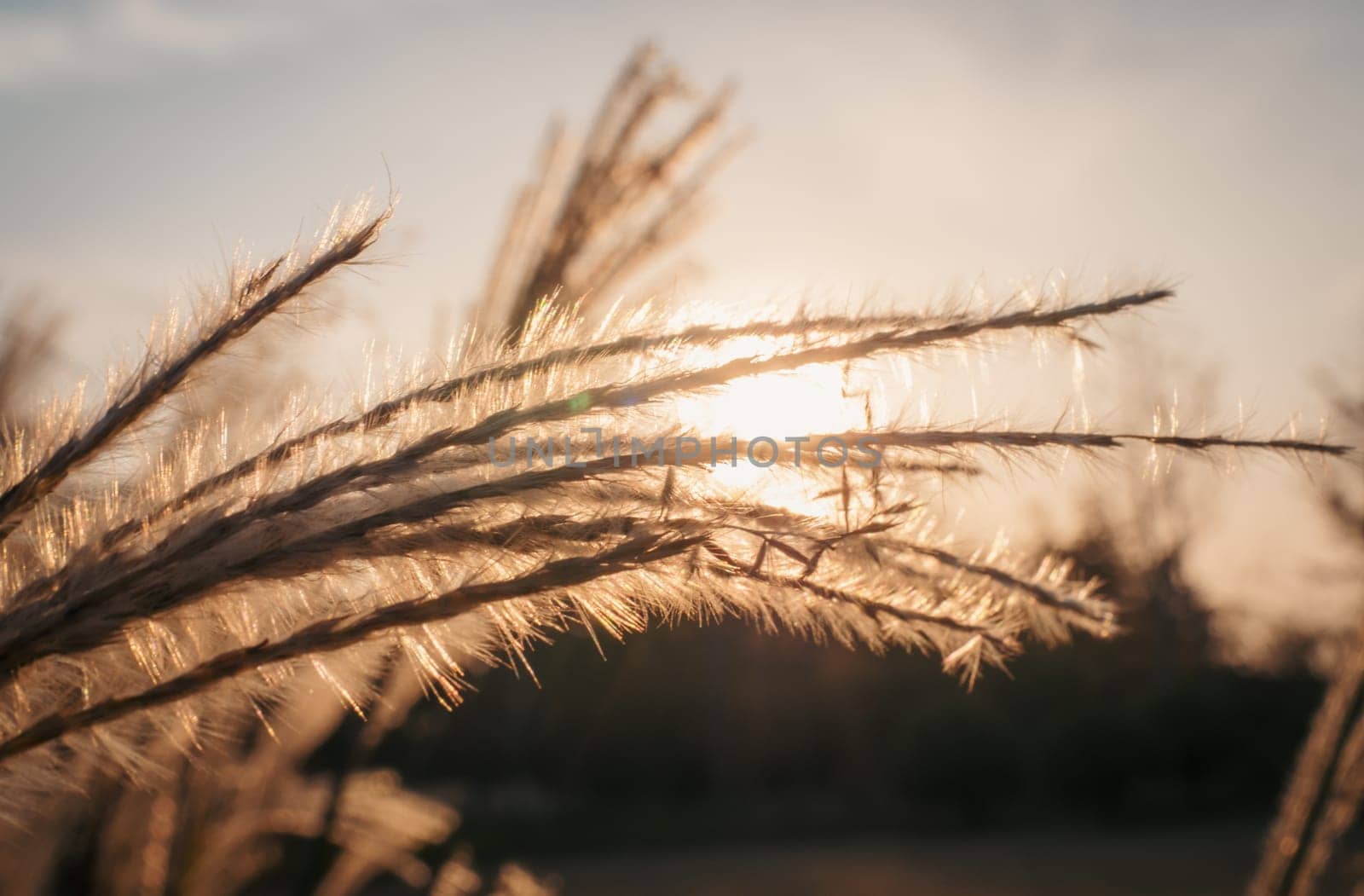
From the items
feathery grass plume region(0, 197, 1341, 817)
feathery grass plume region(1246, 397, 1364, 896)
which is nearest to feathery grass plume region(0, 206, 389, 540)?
feathery grass plume region(0, 197, 1341, 817)

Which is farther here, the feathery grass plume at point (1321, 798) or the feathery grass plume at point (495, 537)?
the feathery grass plume at point (1321, 798)

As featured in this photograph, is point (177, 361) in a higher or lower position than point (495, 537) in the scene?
higher

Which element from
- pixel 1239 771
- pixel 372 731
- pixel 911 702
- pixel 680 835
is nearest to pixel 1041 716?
pixel 911 702

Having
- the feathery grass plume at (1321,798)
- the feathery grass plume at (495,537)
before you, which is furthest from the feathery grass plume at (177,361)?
the feathery grass plume at (1321,798)

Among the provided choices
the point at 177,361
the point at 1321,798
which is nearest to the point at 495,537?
the point at 177,361

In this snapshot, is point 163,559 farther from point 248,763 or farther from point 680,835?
point 680,835

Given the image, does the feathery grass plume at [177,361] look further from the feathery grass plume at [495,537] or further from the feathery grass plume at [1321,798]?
the feathery grass plume at [1321,798]

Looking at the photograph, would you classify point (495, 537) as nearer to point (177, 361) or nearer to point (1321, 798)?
point (177, 361)

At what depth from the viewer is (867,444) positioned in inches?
26.6

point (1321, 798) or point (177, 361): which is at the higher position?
point (177, 361)

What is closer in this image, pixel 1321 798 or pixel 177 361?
pixel 177 361

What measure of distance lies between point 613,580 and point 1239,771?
17.4 metres

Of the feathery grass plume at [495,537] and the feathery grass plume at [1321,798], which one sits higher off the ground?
the feathery grass plume at [495,537]

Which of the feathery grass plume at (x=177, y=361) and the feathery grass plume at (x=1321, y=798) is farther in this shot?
the feathery grass plume at (x=1321, y=798)
